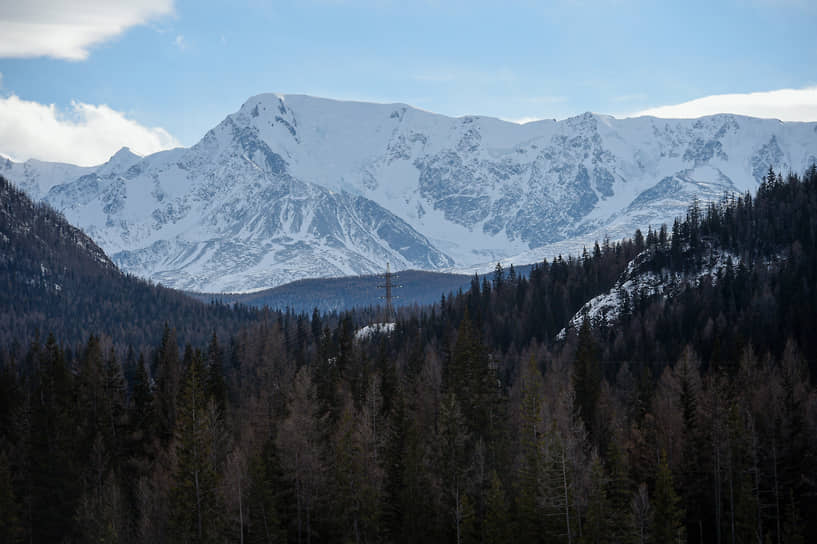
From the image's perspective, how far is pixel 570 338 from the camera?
173375mm

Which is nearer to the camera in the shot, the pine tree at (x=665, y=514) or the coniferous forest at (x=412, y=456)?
the pine tree at (x=665, y=514)

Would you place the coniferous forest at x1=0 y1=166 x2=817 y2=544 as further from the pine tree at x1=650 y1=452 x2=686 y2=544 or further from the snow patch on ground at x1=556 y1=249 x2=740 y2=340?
the snow patch on ground at x1=556 y1=249 x2=740 y2=340

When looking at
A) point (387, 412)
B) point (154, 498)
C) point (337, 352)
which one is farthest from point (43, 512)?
point (337, 352)

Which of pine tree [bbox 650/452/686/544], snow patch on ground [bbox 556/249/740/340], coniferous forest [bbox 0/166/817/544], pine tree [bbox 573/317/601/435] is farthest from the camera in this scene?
snow patch on ground [bbox 556/249/740/340]

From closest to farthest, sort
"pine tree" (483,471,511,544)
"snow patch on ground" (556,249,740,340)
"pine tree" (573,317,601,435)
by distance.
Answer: "pine tree" (483,471,511,544)
"pine tree" (573,317,601,435)
"snow patch on ground" (556,249,740,340)

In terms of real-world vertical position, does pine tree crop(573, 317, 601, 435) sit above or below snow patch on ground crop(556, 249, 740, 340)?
below

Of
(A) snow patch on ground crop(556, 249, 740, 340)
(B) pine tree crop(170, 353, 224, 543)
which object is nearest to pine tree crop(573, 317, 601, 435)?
(B) pine tree crop(170, 353, 224, 543)

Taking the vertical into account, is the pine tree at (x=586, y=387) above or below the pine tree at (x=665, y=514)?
above

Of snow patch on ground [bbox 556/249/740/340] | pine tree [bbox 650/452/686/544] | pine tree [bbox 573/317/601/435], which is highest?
snow patch on ground [bbox 556/249/740/340]

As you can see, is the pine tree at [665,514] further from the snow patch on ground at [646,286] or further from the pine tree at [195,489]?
the snow patch on ground at [646,286]

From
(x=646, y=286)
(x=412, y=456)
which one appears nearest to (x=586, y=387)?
(x=412, y=456)

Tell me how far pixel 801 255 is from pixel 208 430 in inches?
5065

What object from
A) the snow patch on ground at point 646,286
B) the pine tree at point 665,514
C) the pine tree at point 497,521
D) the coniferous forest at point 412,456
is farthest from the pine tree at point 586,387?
the snow patch on ground at point 646,286

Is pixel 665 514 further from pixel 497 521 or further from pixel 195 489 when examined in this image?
pixel 195 489
